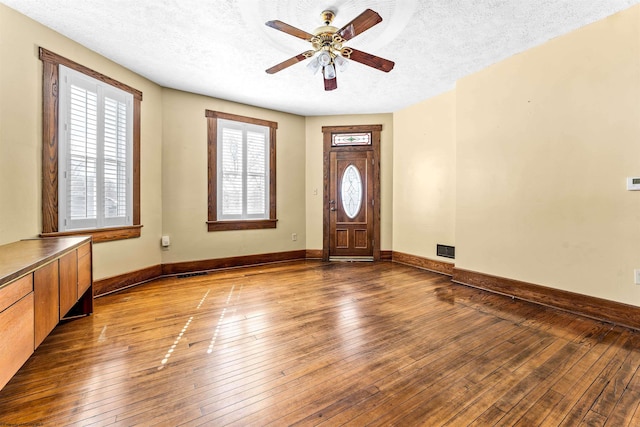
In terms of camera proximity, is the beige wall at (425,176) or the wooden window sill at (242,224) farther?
the wooden window sill at (242,224)

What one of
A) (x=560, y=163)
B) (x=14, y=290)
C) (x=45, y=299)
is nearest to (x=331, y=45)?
Answer: (x=560, y=163)

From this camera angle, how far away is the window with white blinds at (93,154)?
286 centimetres

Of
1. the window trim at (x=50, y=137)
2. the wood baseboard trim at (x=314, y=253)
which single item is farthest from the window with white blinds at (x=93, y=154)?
the wood baseboard trim at (x=314, y=253)

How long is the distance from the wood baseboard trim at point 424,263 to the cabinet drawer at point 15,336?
4364 mm

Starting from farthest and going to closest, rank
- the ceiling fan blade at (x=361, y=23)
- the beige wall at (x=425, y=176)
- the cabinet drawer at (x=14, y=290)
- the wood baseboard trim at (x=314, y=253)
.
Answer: the wood baseboard trim at (x=314, y=253)
the beige wall at (x=425, y=176)
the ceiling fan blade at (x=361, y=23)
the cabinet drawer at (x=14, y=290)

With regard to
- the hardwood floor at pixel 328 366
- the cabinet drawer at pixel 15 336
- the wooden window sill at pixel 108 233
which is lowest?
the hardwood floor at pixel 328 366

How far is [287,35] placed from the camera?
8.89 feet

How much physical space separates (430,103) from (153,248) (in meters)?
4.82

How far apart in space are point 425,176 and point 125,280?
464 centimetres

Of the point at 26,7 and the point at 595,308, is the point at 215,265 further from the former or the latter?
the point at 595,308

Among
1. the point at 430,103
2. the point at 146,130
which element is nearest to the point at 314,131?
the point at 430,103

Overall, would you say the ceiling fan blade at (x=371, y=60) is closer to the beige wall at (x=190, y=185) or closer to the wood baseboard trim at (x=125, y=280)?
the beige wall at (x=190, y=185)

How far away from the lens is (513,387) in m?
1.60

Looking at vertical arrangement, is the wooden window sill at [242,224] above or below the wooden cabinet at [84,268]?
above
